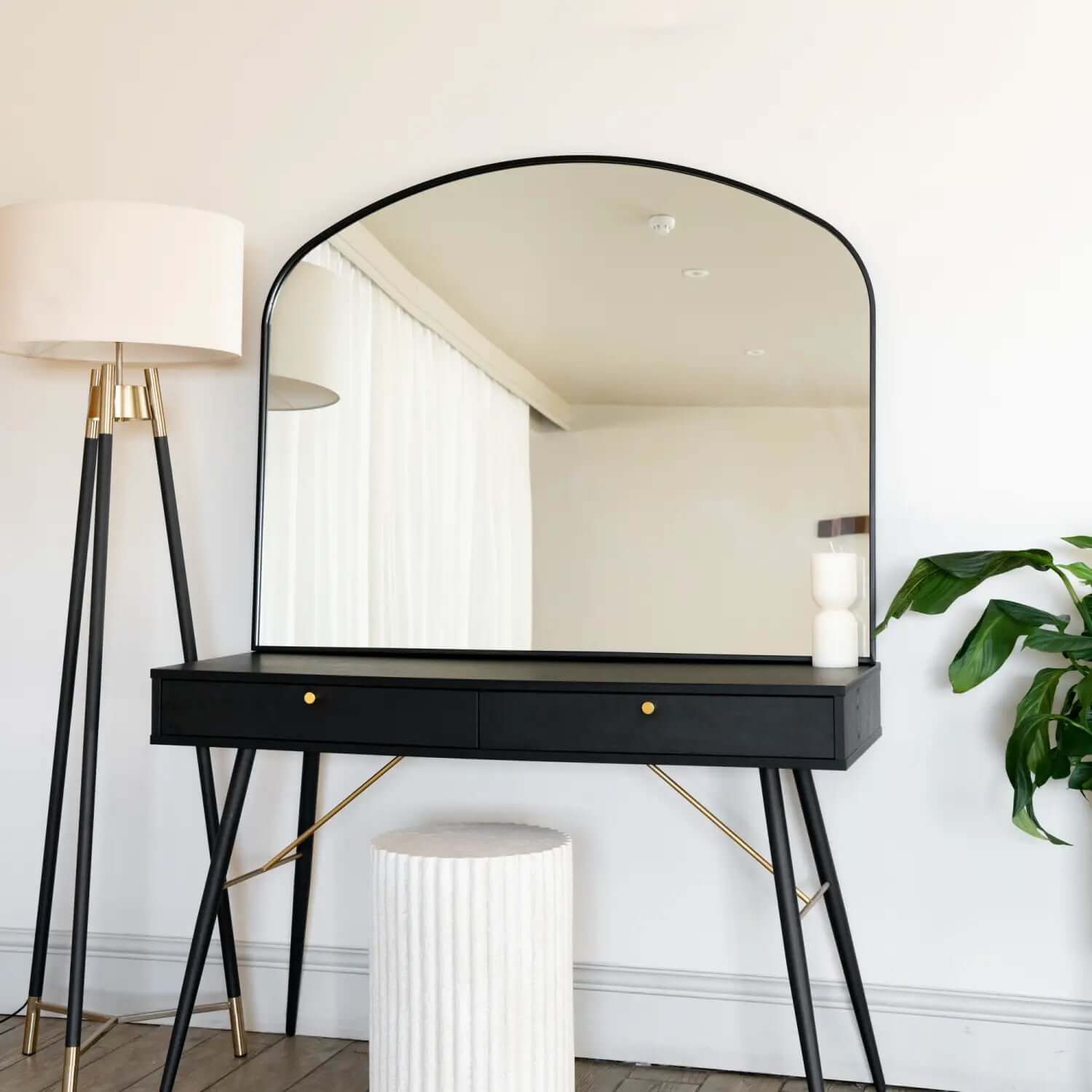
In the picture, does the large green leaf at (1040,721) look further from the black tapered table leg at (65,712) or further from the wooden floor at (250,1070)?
the black tapered table leg at (65,712)

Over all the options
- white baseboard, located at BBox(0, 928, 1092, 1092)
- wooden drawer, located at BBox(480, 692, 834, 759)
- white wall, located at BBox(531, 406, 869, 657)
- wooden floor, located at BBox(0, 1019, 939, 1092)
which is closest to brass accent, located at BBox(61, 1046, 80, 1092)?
wooden floor, located at BBox(0, 1019, 939, 1092)

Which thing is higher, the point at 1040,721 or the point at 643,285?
the point at 643,285

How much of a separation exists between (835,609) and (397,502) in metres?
0.90

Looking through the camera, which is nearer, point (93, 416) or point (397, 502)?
point (93, 416)

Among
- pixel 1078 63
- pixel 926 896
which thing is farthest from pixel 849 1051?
pixel 1078 63

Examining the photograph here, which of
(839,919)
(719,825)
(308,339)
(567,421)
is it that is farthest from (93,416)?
(839,919)

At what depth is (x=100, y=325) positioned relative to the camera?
2.25 m

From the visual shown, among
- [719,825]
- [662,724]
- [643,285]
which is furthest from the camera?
[643,285]

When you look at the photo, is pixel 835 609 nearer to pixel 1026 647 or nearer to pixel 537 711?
pixel 1026 647

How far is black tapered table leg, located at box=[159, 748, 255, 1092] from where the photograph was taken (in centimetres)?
222

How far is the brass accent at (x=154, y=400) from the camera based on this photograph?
246 cm

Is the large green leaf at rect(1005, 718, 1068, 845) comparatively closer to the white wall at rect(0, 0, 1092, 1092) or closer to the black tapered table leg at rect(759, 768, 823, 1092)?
the white wall at rect(0, 0, 1092, 1092)

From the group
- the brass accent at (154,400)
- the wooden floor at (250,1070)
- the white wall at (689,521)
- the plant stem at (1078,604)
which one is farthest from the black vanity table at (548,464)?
the plant stem at (1078,604)

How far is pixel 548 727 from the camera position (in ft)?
6.67
